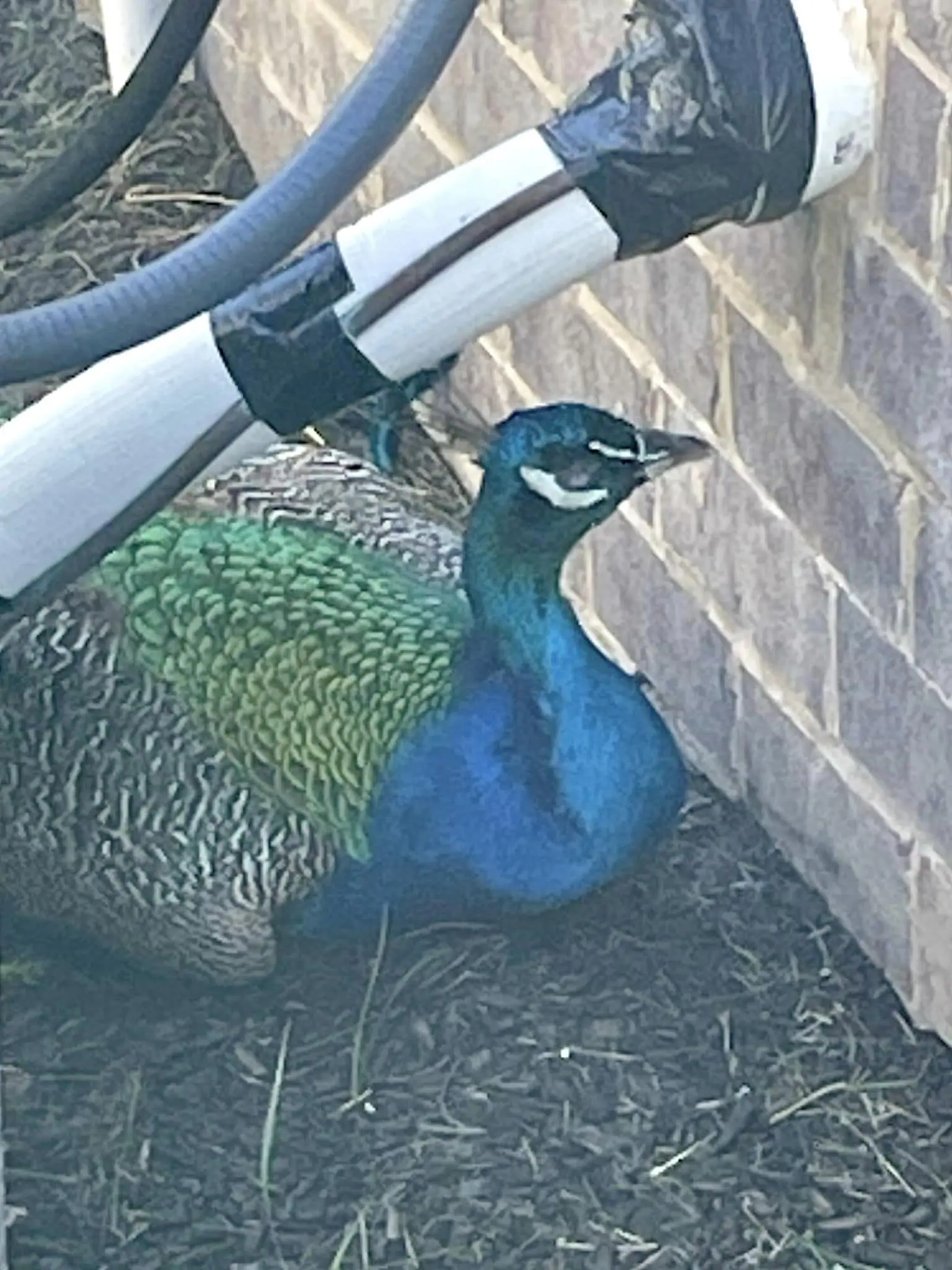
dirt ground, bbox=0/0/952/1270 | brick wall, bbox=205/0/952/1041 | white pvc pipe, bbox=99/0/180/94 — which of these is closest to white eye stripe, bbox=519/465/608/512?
brick wall, bbox=205/0/952/1041

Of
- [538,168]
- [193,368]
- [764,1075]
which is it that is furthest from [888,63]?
[764,1075]

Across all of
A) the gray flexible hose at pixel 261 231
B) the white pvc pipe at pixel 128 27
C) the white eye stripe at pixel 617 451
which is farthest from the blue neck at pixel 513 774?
the white pvc pipe at pixel 128 27

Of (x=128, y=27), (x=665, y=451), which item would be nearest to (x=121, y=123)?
(x=665, y=451)

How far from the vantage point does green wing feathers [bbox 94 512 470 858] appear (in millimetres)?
2473

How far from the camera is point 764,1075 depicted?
8.01 feet

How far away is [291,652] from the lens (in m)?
2.49

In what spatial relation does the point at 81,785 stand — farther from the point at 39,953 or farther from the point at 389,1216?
the point at 389,1216

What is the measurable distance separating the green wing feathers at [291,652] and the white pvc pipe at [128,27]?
120 centimetres

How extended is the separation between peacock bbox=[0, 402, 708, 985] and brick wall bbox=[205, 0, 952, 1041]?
126 mm

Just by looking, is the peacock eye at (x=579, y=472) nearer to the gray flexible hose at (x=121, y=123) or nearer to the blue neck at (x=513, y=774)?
the blue neck at (x=513, y=774)

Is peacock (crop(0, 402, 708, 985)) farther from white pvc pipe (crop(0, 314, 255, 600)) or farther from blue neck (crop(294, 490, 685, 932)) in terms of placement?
white pvc pipe (crop(0, 314, 255, 600))

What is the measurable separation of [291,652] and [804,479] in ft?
1.59

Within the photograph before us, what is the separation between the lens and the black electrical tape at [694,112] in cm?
213

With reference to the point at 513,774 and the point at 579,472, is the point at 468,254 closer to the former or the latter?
the point at 579,472
